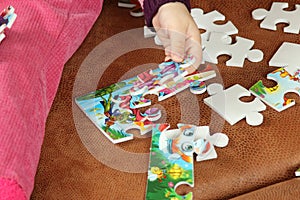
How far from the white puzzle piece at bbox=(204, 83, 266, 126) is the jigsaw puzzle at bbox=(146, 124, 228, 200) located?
6cm

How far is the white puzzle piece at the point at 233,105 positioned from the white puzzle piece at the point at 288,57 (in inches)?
4.7

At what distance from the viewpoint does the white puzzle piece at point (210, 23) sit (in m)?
1.32

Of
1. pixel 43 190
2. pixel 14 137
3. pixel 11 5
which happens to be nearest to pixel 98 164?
pixel 43 190

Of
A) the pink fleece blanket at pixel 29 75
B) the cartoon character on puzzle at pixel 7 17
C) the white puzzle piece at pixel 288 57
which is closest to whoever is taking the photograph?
the pink fleece blanket at pixel 29 75

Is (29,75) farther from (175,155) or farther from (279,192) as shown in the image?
(279,192)

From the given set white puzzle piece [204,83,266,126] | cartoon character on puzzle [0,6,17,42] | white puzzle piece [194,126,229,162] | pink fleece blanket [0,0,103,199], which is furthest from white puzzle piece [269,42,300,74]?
cartoon character on puzzle [0,6,17,42]

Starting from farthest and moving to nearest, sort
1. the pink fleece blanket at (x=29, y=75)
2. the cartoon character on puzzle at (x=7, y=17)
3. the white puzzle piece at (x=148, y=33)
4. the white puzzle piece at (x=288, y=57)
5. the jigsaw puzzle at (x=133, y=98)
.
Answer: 1. the white puzzle piece at (x=148, y=33)
2. the white puzzle piece at (x=288, y=57)
3. the jigsaw puzzle at (x=133, y=98)
4. the cartoon character on puzzle at (x=7, y=17)
5. the pink fleece blanket at (x=29, y=75)

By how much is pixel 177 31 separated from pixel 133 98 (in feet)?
0.59

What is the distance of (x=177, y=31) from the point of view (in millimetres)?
1071

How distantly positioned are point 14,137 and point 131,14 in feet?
2.03

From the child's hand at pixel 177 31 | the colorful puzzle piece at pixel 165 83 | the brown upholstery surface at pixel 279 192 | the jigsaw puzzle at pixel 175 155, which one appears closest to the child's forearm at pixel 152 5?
the child's hand at pixel 177 31

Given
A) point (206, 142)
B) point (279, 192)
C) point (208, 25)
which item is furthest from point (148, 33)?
point (279, 192)

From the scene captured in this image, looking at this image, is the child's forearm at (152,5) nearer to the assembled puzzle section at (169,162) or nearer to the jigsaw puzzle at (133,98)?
the jigsaw puzzle at (133,98)

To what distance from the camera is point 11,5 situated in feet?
3.43
